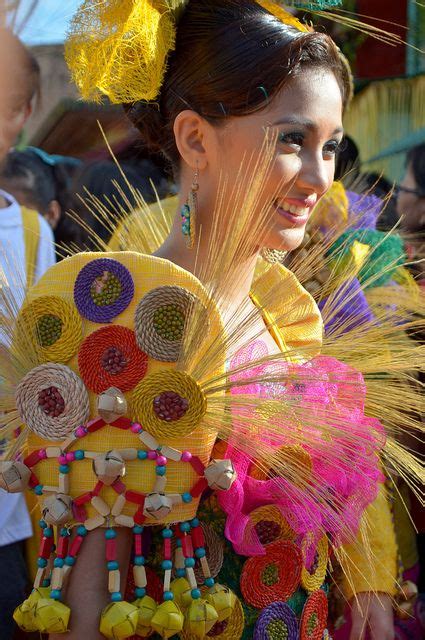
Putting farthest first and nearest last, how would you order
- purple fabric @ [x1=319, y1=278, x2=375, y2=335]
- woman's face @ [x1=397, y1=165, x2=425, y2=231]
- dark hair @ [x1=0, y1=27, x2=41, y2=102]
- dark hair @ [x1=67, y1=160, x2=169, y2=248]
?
1. woman's face @ [x1=397, y1=165, x2=425, y2=231]
2. dark hair @ [x1=67, y1=160, x2=169, y2=248]
3. dark hair @ [x1=0, y1=27, x2=41, y2=102]
4. purple fabric @ [x1=319, y1=278, x2=375, y2=335]

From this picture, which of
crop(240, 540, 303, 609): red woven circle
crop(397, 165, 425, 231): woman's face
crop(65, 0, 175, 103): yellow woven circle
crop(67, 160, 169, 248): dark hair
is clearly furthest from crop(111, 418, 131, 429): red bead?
crop(397, 165, 425, 231): woman's face

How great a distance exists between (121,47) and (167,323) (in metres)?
0.47

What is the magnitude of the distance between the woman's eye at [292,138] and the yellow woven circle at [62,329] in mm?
408

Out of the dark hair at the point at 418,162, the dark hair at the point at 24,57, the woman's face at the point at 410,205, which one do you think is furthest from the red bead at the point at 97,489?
the dark hair at the point at 418,162

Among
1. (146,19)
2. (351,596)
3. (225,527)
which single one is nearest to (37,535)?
(351,596)

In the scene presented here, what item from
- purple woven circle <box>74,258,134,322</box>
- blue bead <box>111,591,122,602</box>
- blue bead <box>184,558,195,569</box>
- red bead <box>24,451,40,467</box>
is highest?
purple woven circle <box>74,258,134,322</box>

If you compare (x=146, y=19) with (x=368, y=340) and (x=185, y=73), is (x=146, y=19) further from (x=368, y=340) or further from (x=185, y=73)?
(x=368, y=340)

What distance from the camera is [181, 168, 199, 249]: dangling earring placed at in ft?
4.63

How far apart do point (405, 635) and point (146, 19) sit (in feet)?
5.63

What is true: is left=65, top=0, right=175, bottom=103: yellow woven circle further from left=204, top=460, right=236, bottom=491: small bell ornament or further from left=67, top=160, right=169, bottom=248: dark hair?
left=67, top=160, right=169, bottom=248: dark hair

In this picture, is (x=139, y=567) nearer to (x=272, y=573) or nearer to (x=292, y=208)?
(x=272, y=573)

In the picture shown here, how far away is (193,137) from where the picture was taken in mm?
1442

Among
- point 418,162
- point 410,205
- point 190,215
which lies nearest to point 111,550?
point 190,215

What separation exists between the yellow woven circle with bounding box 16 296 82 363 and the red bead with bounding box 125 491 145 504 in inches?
7.7
